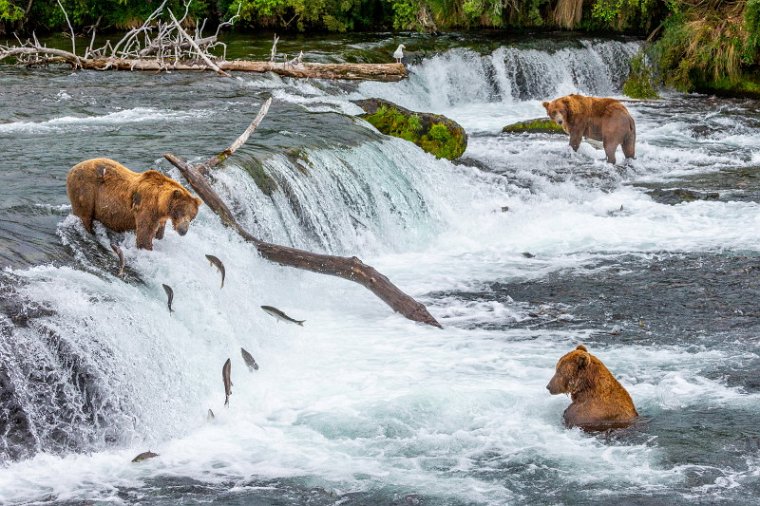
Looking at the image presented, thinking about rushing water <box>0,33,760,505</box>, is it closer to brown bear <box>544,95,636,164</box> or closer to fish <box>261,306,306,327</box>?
fish <box>261,306,306,327</box>

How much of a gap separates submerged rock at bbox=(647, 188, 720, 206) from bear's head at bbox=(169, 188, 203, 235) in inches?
291

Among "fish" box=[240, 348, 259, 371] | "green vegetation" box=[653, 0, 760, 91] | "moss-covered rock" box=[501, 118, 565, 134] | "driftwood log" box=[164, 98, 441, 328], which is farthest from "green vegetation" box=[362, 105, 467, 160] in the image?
"green vegetation" box=[653, 0, 760, 91]

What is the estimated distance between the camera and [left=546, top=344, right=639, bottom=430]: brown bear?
696 cm

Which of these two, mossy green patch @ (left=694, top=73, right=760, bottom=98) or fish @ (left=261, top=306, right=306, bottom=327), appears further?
mossy green patch @ (left=694, top=73, right=760, bottom=98)

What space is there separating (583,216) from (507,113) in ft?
25.2

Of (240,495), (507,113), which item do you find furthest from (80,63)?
(240,495)

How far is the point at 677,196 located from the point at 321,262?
6340mm

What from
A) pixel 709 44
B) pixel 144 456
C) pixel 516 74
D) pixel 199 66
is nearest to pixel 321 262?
pixel 144 456

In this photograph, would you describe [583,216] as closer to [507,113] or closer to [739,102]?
[507,113]

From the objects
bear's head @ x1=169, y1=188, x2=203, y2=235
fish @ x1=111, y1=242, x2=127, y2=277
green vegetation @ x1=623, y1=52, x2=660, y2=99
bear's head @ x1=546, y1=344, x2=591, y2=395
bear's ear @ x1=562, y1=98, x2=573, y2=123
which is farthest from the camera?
green vegetation @ x1=623, y1=52, x2=660, y2=99

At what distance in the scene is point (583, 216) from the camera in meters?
13.0

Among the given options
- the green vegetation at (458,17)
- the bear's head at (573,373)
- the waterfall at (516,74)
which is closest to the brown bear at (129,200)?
the bear's head at (573,373)

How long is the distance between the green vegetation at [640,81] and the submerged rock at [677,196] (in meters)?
8.61

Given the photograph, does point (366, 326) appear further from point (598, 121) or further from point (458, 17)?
point (458, 17)
